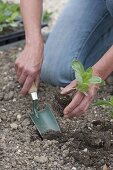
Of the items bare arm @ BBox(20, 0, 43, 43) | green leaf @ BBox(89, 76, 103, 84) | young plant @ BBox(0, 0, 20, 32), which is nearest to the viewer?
green leaf @ BBox(89, 76, 103, 84)

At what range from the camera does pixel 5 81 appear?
8.64 feet

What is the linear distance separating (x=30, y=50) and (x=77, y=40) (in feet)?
1.67

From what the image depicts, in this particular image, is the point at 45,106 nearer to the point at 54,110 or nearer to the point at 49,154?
the point at 54,110

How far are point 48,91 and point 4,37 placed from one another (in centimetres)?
61

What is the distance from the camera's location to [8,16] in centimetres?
302

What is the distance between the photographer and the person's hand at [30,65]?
217cm

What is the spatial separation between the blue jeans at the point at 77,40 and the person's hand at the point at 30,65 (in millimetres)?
422

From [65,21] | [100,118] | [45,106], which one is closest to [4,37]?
[65,21]

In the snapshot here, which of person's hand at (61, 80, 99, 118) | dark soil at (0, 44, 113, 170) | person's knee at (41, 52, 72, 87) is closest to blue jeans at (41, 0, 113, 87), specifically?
person's knee at (41, 52, 72, 87)

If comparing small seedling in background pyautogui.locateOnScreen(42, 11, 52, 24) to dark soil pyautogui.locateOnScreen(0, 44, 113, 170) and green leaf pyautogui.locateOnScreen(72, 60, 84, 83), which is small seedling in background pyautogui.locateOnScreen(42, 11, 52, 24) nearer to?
dark soil pyautogui.locateOnScreen(0, 44, 113, 170)

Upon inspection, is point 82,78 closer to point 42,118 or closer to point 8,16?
point 42,118

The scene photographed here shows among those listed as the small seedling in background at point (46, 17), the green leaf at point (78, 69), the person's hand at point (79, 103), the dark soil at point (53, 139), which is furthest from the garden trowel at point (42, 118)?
the small seedling in background at point (46, 17)

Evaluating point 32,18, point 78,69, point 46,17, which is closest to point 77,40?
point 32,18

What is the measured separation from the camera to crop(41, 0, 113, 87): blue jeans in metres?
2.66
